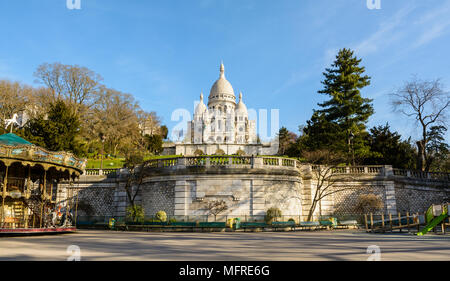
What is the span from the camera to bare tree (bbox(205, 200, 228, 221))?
25.1m

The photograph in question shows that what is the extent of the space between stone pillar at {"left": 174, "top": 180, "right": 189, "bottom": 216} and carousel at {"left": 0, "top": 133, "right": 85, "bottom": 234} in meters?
7.29

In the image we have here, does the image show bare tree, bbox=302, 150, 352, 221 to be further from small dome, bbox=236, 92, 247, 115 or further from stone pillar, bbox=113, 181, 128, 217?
small dome, bbox=236, 92, 247, 115

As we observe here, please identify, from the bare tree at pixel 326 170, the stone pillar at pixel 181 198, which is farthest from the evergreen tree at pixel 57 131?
the bare tree at pixel 326 170

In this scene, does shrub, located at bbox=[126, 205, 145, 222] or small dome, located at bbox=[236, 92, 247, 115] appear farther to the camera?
small dome, located at bbox=[236, 92, 247, 115]

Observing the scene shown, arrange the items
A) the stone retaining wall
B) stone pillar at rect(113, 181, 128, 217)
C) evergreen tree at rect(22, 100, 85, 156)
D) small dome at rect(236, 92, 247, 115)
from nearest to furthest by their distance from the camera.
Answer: the stone retaining wall → stone pillar at rect(113, 181, 128, 217) → evergreen tree at rect(22, 100, 85, 156) → small dome at rect(236, 92, 247, 115)

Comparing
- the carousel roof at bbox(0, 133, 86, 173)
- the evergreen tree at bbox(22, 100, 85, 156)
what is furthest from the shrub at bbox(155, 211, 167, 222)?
the evergreen tree at bbox(22, 100, 85, 156)

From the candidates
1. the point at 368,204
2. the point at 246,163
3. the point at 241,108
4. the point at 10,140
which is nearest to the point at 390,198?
the point at 368,204

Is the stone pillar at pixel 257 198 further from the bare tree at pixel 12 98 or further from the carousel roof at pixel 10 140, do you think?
the bare tree at pixel 12 98

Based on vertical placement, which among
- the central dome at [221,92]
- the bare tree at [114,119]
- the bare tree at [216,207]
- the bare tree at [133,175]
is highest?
the central dome at [221,92]

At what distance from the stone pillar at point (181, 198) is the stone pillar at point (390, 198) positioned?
1787cm

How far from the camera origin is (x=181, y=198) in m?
25.7

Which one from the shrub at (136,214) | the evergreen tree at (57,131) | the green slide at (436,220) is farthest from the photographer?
the evergreen tree at (57,131)

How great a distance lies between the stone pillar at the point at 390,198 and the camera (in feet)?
95.3
